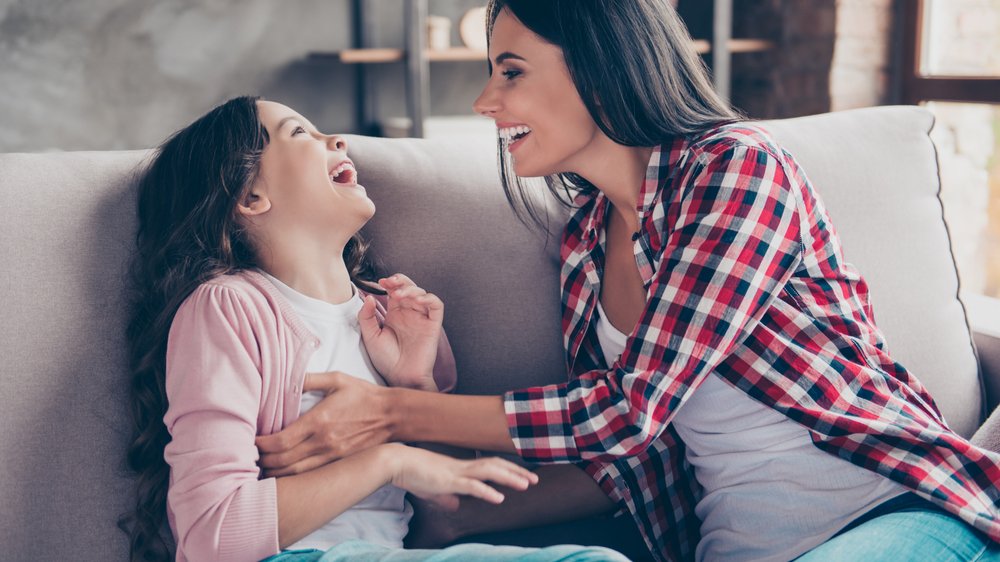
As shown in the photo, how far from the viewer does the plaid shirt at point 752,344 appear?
1068 millimetres

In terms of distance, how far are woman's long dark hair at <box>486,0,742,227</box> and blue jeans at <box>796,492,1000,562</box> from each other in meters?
0.54

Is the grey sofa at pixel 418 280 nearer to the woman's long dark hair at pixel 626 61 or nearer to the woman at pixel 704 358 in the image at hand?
the woman at pixel 704 358

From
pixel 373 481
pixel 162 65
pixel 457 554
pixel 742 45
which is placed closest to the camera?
pixel 457 554

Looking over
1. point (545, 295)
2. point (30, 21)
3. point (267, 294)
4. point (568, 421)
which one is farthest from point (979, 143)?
point (30, 21)

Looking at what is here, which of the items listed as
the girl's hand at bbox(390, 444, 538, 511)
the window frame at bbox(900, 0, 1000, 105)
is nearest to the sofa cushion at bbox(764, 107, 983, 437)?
the girl's hand at bbox(390, 444, 538, 511)

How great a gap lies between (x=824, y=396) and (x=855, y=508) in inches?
5.7

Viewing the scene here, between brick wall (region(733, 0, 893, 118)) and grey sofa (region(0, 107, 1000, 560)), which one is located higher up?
brick wall (region(733, 0, 893, 118))

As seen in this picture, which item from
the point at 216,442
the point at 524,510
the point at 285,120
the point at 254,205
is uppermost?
the point at 285,120

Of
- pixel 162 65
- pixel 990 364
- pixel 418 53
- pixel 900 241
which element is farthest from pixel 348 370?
pixel 162 65

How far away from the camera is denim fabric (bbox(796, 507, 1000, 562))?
103 cm

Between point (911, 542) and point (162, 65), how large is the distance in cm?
291

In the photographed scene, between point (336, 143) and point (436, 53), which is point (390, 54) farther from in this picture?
point (336, 143)

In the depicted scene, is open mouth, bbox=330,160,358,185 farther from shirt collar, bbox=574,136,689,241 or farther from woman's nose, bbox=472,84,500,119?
shirt collar, bbox=574,136,689,241

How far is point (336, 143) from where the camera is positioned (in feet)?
4.20
